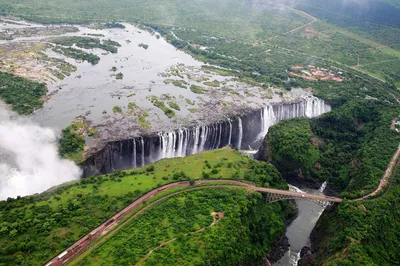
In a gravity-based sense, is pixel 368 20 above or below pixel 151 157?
above

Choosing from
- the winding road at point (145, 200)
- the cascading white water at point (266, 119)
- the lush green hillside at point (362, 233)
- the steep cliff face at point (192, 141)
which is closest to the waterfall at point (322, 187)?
the lush green hillside at point (362, 233)

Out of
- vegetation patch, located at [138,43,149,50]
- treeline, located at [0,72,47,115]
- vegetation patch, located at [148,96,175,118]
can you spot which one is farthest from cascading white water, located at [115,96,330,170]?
vegetation patch, located at [138,43,149,50]

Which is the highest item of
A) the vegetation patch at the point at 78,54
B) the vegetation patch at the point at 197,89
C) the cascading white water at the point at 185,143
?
the vegetation patch at the point at 78,54

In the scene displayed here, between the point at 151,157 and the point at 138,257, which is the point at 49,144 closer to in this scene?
the point at 151,157

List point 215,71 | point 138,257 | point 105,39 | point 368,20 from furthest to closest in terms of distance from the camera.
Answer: point 368,20, point 105,39, point 215,71, point 138,257

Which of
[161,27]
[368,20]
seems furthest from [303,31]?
[161,27]

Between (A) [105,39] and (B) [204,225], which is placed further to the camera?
(A) [105,39]

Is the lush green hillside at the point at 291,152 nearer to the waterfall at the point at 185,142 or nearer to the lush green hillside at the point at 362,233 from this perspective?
the lush green hillside at the point at 362,233
